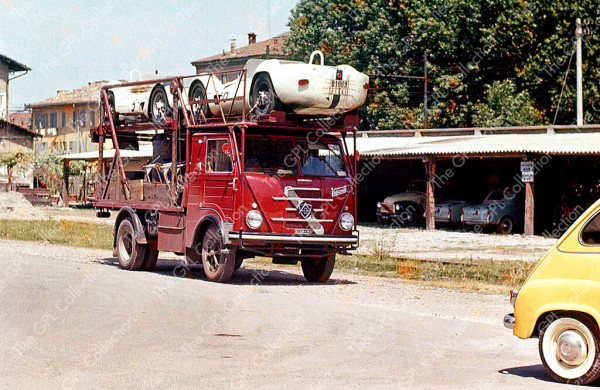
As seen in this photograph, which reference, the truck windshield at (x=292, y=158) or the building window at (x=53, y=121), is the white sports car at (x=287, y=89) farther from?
the building window at (x=53, y=121)

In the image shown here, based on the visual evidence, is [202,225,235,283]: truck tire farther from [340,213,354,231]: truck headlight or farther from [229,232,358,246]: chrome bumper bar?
[340,213,354,231]: truck headlight

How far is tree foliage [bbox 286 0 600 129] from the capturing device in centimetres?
4934

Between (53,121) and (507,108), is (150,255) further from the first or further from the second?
(53,121)

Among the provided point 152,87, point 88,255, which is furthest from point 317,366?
point 88,255

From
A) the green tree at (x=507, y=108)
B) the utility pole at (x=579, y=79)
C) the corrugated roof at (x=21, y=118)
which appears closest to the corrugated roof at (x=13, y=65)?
the corrugated roof at (x=21, y=118)

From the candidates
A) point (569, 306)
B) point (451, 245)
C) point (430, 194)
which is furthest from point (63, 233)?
point (569, 306)

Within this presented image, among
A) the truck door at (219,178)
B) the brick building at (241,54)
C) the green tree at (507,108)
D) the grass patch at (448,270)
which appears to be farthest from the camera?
the brick building at (241,54)

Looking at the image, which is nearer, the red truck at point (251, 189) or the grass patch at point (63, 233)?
the red truck at point (251, 189)

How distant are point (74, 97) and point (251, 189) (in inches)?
3559

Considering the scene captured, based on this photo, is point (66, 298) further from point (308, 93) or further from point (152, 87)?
point (152, 87)

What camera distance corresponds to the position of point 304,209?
16.1 meters

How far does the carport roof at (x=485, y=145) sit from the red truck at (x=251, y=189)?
1580cm

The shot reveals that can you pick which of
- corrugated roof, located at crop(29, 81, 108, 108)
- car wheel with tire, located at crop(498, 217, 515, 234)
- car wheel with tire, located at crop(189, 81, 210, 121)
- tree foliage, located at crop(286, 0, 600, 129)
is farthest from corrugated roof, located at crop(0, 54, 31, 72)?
car wheel with tire, located at crop(189, 81, 210, 121)

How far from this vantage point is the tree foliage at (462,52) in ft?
162
